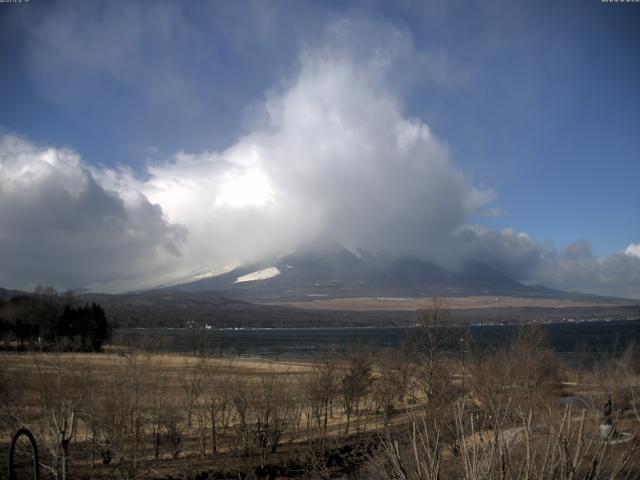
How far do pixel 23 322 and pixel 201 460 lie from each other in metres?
92.4

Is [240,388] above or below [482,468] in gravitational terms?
below

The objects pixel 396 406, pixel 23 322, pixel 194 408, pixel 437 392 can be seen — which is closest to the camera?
A: pixel 437 392

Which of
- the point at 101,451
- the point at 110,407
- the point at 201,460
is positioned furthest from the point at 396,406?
the point at 110,407

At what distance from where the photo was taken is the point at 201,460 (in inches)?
1068

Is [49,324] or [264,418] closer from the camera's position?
[264,418]

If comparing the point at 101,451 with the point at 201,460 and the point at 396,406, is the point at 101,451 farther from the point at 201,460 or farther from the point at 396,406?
the point at 396,406

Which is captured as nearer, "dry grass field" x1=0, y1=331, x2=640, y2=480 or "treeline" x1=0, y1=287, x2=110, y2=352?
"dry grass field" x1=0, y1=331, x2=640, y2=480

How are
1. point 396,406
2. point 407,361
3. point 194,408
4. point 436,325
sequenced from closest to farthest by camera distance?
point 436,325
point 194,408
point 407,361
point 396,406

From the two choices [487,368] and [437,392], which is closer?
[437,392]

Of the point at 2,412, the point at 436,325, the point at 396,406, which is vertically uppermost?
the point at 436,325

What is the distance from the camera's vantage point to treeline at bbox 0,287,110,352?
96.8m

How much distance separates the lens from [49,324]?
110 m

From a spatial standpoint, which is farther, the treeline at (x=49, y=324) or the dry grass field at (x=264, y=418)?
the treeline at (x=49, y=324)

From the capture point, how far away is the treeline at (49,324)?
317 feet
